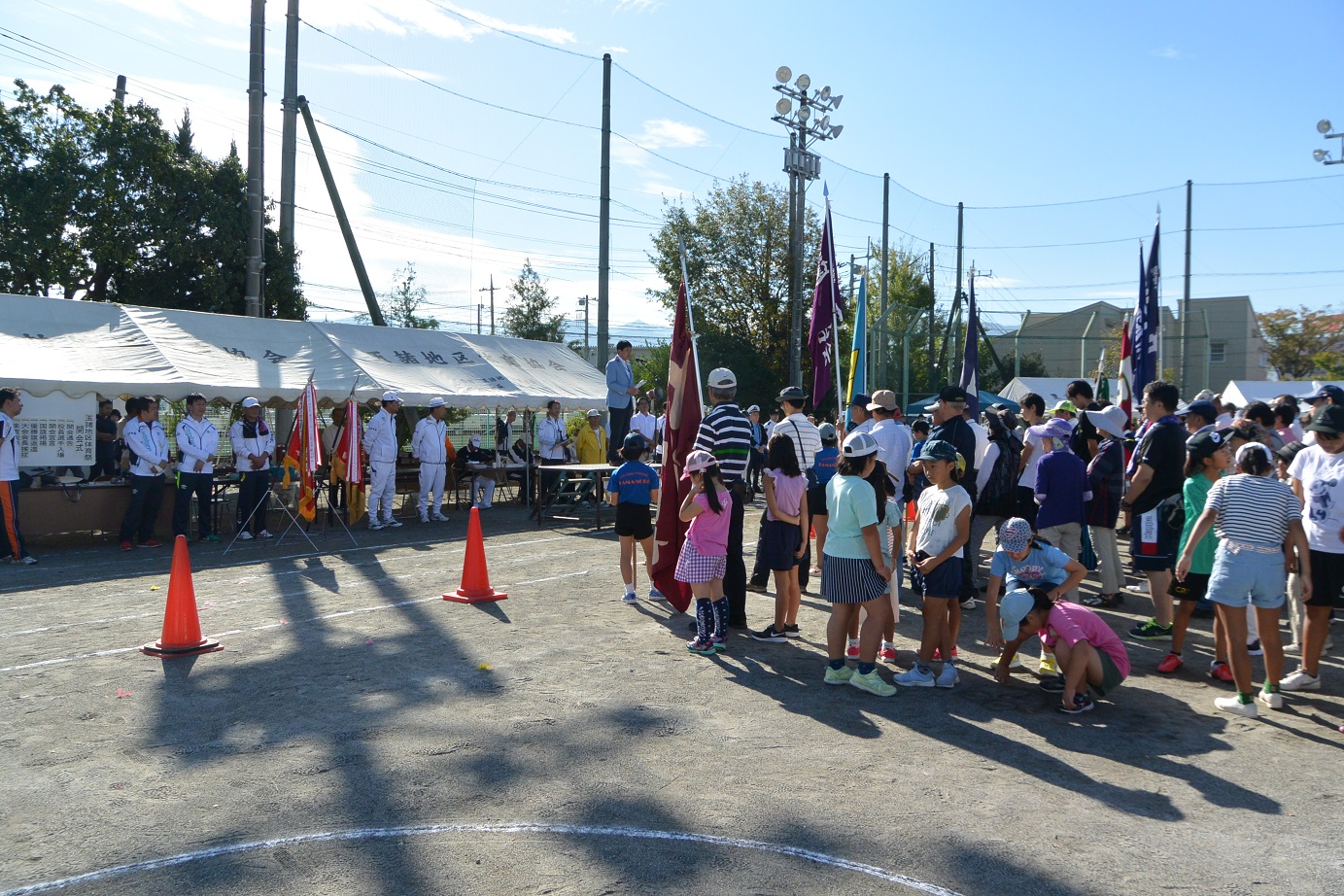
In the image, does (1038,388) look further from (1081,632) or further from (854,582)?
(854,582)

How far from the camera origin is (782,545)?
7414 millimetres

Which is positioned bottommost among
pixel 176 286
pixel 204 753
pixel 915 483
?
pixel 204 753

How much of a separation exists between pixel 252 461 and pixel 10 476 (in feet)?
10.6

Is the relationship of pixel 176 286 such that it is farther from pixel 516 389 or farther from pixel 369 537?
pixel 369 537

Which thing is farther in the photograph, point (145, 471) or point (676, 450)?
point (145, 471)

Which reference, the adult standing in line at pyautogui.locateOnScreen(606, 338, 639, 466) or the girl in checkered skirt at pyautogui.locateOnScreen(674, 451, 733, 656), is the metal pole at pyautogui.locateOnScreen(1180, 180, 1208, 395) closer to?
the adult standing in line at pyautogui.locateOnScreen(606, 338, 639, 466)

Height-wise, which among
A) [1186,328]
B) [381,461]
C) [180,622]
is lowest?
[180,622]

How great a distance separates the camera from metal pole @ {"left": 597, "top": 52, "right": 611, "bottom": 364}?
75.5 ft

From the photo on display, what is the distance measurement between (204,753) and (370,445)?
10.7 m

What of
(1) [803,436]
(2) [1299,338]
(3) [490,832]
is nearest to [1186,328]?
(2) [1299,338]

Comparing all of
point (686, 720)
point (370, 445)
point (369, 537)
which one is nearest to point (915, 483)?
point (686, 720)

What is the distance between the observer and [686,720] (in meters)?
5.72

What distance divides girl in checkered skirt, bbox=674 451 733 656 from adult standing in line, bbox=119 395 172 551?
918 centimetres

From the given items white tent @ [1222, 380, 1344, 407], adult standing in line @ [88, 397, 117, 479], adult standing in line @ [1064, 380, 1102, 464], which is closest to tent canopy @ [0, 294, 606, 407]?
adult standing in line @ [88, 397, 117, 479]
